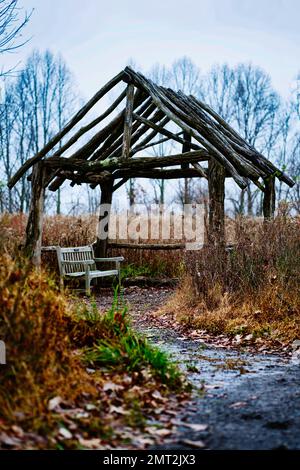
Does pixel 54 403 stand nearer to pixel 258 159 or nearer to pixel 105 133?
pixel 258 159

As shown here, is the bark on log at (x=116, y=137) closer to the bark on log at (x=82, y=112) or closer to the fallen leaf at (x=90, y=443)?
the bark on log at (x=82, y=112)

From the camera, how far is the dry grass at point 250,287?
750 cm

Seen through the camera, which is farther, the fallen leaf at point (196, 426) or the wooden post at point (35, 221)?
the wooden post at point (35, 221)

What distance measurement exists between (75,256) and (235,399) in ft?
28.2

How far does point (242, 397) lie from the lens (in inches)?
181

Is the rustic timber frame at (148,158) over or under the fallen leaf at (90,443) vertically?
over

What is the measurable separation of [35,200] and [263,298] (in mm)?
5506

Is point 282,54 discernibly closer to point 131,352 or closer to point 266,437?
point 131,352

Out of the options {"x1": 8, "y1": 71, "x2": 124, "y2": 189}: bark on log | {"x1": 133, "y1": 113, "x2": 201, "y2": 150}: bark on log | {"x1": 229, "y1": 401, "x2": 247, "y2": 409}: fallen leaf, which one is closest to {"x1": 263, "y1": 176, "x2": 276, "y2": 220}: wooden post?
{"x1": 133, "y1": 113, "x2": 201, "y2": 150}: bark on log

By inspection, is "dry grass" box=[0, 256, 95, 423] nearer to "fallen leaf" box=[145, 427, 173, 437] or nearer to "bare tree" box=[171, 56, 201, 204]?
"fallen leaf" box=[145, 427, 173, 437]

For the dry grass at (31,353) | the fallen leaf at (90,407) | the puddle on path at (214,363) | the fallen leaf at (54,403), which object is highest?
the dry grass at (31,353)

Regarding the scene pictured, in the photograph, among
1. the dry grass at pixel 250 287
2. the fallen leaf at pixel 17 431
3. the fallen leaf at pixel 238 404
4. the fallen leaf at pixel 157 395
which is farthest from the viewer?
the dry grass at pixel 250 287

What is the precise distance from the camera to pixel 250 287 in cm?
814

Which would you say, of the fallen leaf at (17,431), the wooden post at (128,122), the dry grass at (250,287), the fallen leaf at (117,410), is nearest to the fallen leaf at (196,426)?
the fallen leaf at (117,410)
